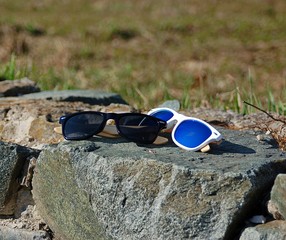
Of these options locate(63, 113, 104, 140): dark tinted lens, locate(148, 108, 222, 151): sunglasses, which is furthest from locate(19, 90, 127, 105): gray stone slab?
locate(148, 108, 222, 151): sunglasses

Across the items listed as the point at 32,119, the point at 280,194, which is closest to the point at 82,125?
the point at 32,119

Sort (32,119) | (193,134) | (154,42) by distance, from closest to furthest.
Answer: (193,134)
(32,119)
(154,42)

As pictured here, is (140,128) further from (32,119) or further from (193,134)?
(32,119)

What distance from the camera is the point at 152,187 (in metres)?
2.21

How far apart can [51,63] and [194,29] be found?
287cm

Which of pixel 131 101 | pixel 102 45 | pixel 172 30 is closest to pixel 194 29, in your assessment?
pixel 172 30

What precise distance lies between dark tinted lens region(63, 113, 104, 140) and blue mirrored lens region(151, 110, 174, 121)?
0.69ft

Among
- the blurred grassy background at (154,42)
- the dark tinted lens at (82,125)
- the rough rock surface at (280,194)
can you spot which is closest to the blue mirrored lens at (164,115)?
the dark tinted lens at (82,125)

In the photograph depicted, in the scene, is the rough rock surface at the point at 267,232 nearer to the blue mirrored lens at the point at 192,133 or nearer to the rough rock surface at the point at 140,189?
the rough rock surface at the point at 140,189

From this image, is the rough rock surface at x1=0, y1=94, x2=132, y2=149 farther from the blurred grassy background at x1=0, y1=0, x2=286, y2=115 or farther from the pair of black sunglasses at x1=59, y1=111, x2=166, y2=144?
the blurred grassy background at x1=0, y1=0, x2=286, y2=115

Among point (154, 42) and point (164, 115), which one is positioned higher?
point (164, 115)

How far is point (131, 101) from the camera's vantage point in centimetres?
463

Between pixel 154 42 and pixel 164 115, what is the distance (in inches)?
285

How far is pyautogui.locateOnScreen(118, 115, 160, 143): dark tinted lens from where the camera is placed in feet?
7.97
